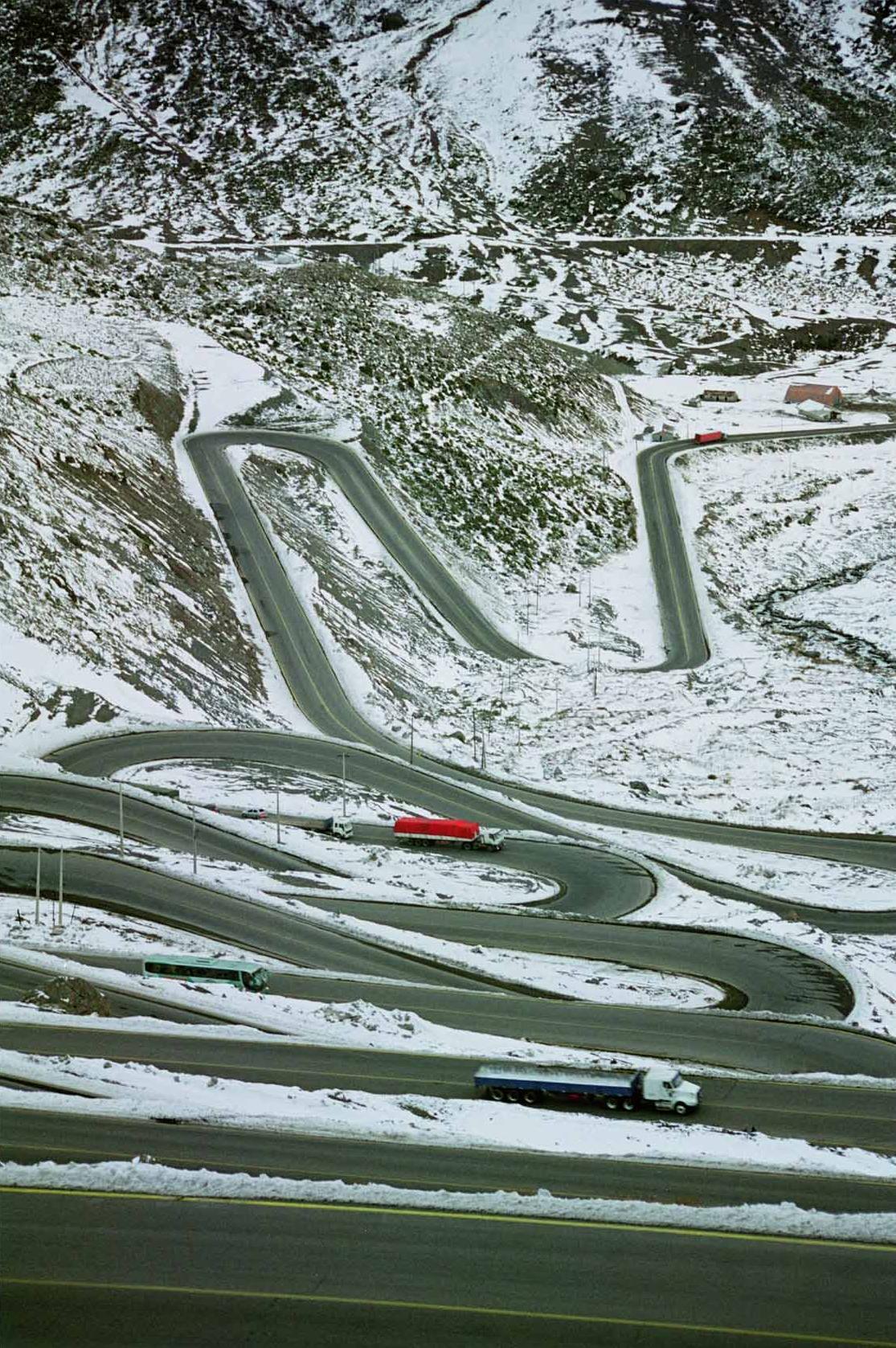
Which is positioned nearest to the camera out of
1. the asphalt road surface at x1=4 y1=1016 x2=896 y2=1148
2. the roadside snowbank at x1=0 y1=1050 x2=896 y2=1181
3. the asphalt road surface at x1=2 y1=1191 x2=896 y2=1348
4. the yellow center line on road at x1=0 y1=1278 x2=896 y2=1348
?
the asphalt road surface at x1=2 y1=1191 x2=896 y2=1348

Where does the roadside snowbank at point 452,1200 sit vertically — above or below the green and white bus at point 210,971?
below

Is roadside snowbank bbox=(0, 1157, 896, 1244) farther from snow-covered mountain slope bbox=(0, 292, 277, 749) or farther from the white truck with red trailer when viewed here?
snow-covered mountain slope bbox=(0, 292, 277, 749)

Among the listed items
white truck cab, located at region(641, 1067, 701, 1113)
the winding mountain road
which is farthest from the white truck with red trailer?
the winding mountain road

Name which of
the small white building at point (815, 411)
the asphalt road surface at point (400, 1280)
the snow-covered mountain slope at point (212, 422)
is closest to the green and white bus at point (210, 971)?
the asphalt road surface at point (400, 1280)

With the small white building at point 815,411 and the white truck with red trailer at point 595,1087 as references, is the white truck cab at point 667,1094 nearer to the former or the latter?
the white truck with red trailer at point 595,1087

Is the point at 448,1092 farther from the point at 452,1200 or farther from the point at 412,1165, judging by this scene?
the point at 452,1200

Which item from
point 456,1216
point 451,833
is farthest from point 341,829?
point 456,1216

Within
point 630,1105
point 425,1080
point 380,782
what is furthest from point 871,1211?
point 380,782
